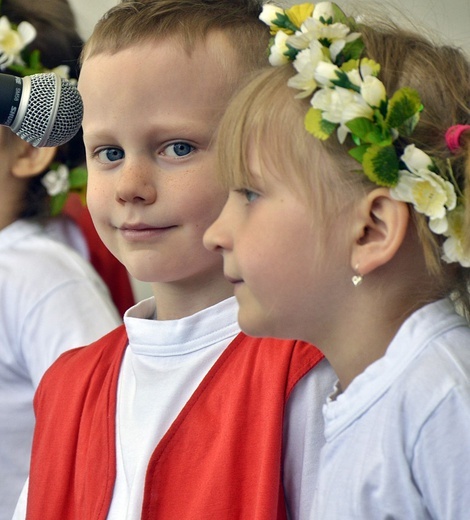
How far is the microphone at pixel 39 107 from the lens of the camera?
116cm

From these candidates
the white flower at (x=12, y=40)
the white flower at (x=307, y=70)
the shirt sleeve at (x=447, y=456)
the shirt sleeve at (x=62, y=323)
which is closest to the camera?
the shirt sleeve at (x=447, y=456)

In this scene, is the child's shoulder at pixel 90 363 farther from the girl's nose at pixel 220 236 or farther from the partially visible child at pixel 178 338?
the girl's nose at pixel 220 236

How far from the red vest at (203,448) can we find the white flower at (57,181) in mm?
681

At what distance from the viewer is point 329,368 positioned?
48.6 inches

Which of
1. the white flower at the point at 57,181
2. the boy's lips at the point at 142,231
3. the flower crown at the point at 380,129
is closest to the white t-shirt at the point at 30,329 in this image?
the white flower at the point at 57,181

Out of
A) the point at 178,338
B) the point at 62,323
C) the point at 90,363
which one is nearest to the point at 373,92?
the point at 178,338

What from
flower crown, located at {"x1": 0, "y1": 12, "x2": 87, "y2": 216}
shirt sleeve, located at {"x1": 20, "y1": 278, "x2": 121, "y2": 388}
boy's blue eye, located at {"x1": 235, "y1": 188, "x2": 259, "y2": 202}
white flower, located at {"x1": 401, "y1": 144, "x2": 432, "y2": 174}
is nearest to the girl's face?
boy's blue eye, located at {"x1": 235, "y1": 188, "x2": 259, "y2": 202}

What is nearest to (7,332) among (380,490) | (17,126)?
(17,126)

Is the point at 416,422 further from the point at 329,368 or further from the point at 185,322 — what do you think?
the point at 185,322

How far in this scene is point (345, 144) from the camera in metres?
1.07

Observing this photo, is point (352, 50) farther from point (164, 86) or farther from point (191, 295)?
point (191, 295)

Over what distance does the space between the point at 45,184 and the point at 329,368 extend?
38.1 inches

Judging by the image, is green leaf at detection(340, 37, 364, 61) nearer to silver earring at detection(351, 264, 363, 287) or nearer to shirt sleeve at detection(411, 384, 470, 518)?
silver earring at detection(351, 264, 363, 287)

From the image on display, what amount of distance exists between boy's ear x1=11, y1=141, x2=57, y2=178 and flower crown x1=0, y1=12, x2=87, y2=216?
25mm
